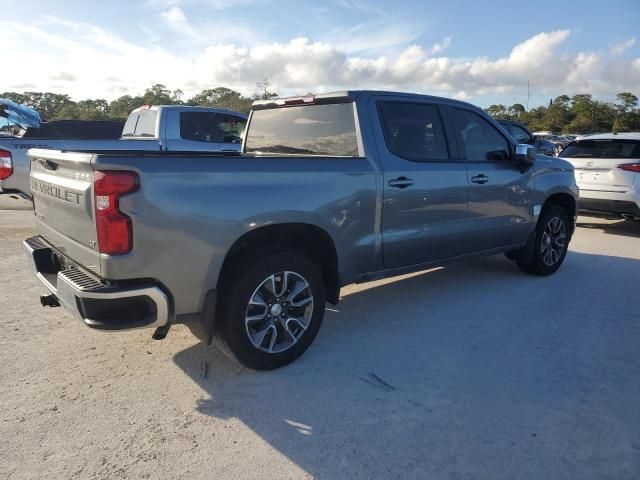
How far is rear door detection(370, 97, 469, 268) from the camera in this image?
417cm

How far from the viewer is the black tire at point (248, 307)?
10.9ft

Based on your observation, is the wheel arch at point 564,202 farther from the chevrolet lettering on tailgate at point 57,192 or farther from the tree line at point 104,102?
the tree line at point 104,102

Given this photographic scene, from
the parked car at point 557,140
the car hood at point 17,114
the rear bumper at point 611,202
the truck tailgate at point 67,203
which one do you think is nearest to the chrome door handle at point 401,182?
the truck tailgate at point 67,203

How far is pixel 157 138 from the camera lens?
8.42 metres

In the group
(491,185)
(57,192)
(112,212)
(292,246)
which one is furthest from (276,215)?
(491,185)

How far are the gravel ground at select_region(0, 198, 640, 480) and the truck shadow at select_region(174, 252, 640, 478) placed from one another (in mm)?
12

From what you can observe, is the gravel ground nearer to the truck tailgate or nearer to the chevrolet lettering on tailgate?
the truck tailgate

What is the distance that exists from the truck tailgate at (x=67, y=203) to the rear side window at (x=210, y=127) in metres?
5.04

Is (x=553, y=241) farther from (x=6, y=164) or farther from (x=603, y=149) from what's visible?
(x=6, y=164)

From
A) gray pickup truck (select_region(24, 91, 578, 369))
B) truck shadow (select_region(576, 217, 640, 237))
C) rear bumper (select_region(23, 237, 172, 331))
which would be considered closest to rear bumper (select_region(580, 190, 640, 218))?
truck shadow (select_region(576, 217, 640, 237))

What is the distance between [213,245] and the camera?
3.12 meters

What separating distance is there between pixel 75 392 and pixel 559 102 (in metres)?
104

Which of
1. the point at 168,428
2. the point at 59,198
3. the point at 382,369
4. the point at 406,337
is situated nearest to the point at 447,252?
the point at 406,337

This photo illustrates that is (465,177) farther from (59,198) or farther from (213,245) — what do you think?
(59,198)
